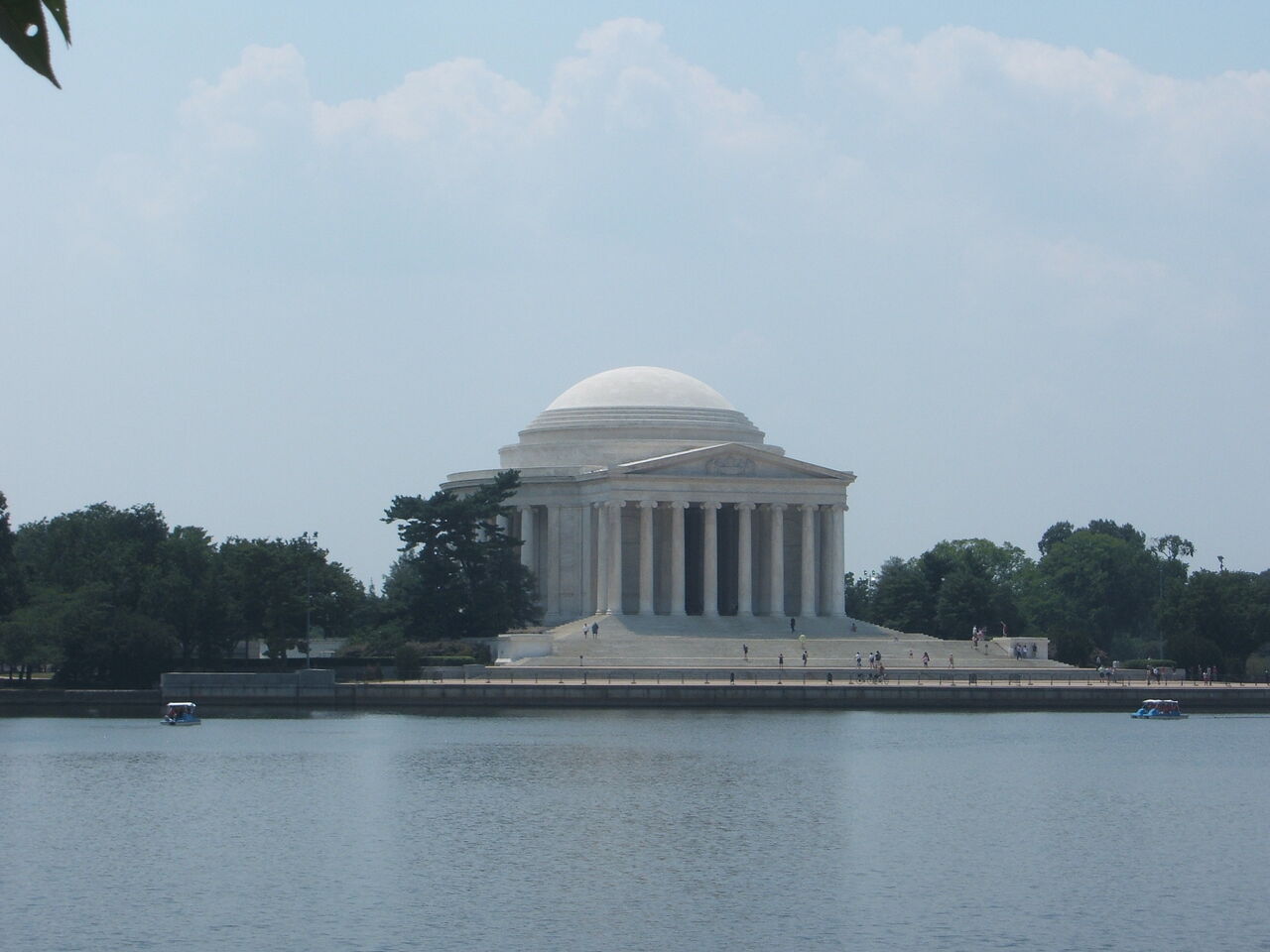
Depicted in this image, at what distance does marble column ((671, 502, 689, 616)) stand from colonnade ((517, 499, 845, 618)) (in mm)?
59

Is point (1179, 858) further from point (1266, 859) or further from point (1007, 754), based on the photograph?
point (1007, 754)

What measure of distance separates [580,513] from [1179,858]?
7779 centimetres

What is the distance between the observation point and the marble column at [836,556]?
118188 mm

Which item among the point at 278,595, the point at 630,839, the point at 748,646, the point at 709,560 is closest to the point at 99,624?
the point at 278,595

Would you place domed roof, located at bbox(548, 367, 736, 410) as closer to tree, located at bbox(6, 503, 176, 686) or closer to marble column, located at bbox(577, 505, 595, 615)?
marble column, located at bbox(577, 505, 595, 615)

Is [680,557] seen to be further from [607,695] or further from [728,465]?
[607,695]

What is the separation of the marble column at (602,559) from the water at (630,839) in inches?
1412

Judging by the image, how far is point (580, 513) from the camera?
4660 inches

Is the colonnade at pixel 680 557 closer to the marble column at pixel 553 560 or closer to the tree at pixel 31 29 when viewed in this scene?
the marble column at pixel 553 560

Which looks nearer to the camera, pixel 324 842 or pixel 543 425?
pixel 324 842

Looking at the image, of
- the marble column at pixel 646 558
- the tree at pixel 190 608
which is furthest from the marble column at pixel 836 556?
the tree at pixel 190 608

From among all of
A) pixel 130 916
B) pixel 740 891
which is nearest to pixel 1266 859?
pixel 740 891

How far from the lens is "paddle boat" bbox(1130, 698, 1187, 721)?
8700 centimetres

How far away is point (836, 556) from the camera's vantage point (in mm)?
118188
